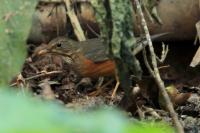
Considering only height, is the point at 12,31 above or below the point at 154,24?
below

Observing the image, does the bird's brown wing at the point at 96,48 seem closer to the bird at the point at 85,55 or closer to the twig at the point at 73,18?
the bird at the point at 85,55

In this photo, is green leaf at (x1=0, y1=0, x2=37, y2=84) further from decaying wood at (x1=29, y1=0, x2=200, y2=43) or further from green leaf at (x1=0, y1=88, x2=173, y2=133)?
decaying wood at (x1=29, y1=0, x2=200, y2=43)

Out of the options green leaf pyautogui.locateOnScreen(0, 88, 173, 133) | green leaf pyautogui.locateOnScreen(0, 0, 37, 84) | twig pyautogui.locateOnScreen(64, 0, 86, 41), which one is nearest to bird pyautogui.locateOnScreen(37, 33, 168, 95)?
twig pyautogui.locateOnScreen(64, 0, 86, 41)

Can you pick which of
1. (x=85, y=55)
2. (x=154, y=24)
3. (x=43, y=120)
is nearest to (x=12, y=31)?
(x=43, y=120)

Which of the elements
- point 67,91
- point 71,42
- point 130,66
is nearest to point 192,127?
point 130,66

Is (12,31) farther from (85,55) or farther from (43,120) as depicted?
(85,55)

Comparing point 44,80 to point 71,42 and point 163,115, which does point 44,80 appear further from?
point 163,115
